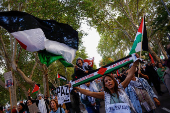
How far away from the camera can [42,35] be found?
13.7ft

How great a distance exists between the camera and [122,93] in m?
2.88

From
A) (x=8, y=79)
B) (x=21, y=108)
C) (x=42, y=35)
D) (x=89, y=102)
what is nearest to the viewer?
(x=42, y=35)

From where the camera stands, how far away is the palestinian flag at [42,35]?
12.6 ft

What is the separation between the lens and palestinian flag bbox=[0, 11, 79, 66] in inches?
151

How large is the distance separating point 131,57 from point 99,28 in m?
18.4

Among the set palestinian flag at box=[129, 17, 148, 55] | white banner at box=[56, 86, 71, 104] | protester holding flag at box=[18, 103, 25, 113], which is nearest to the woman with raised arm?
palestinian flag at box=[129, 17, 148, 55]

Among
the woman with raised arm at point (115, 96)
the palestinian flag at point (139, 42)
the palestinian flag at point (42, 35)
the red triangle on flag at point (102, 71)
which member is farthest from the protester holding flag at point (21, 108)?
the palestinian flag at point (139, 42)

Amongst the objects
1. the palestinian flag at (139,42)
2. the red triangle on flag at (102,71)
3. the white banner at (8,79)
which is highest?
the white banner at (8,79)

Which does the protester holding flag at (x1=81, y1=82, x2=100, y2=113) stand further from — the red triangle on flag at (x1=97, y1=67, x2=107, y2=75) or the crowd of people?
the red triangle on flag at (x1=97, y1=67, x2=107, y2=75)

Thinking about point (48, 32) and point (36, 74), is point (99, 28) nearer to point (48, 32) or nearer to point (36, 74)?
point (36, 74)

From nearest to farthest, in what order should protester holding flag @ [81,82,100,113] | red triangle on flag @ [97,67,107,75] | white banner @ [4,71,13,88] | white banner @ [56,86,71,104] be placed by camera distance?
red triangle on flag @ [97,67,107,75], white banner @ [56,86,71,104], protester holding flag @ [81,82,100,113], white banner @ [4,71,13,88]

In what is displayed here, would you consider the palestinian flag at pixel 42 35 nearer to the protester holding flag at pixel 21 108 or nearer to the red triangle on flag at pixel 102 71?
the red triangle on flag at pixel 102 71

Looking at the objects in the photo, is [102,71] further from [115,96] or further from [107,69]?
[115,96]

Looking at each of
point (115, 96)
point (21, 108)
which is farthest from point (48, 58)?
point (21, 108)
